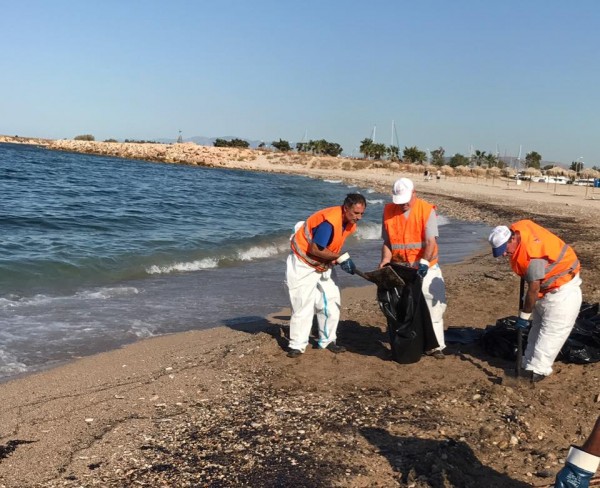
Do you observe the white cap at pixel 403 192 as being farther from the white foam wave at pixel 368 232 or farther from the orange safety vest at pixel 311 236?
the white foam wave at pixel 368 232

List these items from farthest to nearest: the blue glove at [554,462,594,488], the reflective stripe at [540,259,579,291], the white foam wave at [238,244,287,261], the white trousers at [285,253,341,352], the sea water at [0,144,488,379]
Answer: the white foam wave at [238,244,287,261] < the sea water at [0,144,488,379] < the white trousers at [285,253,341,352] < the reflective stripe at [540,259,579,291] < the blue glove at [554,462,594,488]

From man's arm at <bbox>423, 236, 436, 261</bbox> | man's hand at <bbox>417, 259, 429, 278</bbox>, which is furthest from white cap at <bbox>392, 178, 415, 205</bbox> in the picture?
man's hand at <bbox>417, 259, 429, 278</bbox>

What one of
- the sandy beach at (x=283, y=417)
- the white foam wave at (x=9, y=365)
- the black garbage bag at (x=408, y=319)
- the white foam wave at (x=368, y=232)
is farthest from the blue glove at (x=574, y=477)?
the white foam wave at (x=368, y=232)

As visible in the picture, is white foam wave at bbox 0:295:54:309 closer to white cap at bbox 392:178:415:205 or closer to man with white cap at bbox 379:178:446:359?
man with white cap at bbox 379:178:446:359

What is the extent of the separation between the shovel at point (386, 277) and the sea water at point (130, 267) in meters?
2.50

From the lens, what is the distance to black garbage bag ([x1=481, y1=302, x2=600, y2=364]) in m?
5.89

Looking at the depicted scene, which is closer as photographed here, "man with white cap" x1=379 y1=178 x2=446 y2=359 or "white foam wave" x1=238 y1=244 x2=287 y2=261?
"man with white cap" x1=379 y1=178 x2=446 y2=359

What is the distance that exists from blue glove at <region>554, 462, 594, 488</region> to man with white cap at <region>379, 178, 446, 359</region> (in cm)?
334

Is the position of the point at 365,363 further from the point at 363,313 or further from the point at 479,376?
the point at 363,313

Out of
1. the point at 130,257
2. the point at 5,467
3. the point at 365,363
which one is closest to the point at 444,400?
the point at 365,363

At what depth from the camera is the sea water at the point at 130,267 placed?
7.54m

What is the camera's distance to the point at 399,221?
19.9 feet

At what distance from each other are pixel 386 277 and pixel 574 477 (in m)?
3.44

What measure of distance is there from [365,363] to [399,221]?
55.6 inches
